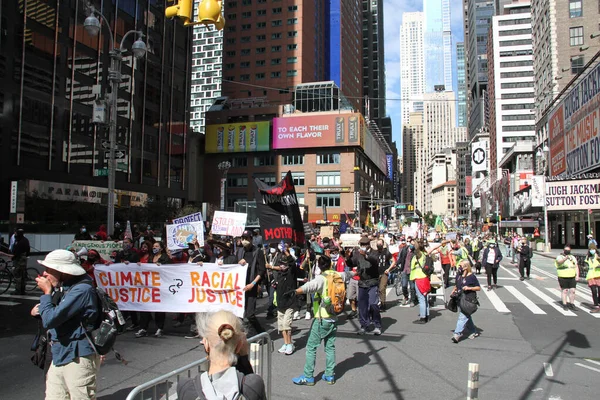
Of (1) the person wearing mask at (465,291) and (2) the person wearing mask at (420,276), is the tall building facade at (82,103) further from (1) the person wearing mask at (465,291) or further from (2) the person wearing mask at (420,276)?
(1) the person wearing mask at (465,291)

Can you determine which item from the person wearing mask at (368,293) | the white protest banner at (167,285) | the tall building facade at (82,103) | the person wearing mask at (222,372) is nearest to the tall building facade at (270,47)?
the tall building facade at (82,103)

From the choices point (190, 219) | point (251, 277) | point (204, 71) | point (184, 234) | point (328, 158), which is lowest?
point (251, 277)

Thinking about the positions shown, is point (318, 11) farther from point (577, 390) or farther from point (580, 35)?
point (577, 390)

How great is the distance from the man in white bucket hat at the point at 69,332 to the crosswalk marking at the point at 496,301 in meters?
10.8

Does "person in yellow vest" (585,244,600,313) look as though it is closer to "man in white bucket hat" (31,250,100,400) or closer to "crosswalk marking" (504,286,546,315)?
"crosswalk marking" (504,286,546,315)

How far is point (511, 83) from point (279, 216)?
5012 inches

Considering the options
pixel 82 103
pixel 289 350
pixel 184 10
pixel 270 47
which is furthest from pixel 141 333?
pixel 270 47

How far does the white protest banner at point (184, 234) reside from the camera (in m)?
15.0

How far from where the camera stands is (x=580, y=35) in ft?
201

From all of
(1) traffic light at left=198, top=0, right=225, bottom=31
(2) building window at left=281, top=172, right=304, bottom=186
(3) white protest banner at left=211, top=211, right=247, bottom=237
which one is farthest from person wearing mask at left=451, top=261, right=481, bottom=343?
(2) building window at left=281, top=172, right=304, bottom=186

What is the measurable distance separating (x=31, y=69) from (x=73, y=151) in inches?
294

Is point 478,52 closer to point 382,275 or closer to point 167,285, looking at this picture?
point 382,275

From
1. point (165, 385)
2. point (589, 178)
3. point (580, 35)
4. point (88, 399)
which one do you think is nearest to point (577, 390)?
point (165, 385)

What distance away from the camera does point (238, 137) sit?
84875 mm
